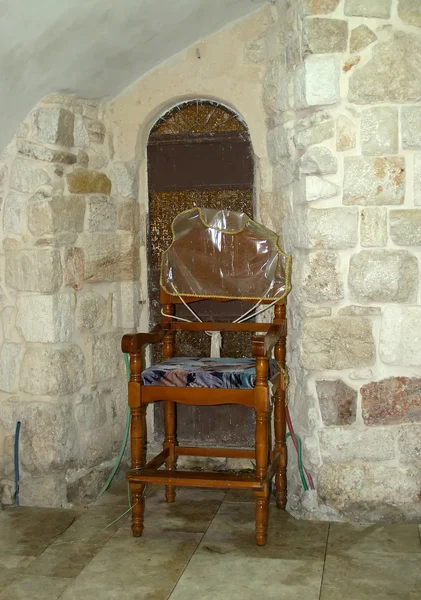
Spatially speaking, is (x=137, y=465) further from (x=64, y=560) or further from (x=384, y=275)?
(x=384, y=275)

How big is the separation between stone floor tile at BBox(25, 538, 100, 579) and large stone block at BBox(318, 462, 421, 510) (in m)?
0.97

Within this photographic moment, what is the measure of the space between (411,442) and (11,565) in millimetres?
1602

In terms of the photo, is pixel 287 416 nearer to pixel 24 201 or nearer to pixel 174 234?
pixel 174 234

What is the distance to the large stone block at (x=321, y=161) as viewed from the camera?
116 inches

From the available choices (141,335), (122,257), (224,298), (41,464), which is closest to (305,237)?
(224,298)

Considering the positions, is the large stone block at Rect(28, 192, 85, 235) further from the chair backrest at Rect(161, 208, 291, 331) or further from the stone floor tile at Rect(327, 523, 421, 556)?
the stone floor tile at Rect(327, 523, 421, 556)

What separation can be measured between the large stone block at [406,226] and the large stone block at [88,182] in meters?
1.35

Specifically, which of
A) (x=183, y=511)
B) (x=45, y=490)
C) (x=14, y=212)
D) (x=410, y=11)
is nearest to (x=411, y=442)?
(x=183, y=511)

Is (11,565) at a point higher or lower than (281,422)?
lower

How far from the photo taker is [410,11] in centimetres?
290

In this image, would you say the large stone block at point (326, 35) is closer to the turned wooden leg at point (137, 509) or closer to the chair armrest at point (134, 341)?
the chair armrest at point (134, 341)

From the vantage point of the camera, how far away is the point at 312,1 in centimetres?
292

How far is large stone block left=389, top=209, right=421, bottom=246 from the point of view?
9.65 ft

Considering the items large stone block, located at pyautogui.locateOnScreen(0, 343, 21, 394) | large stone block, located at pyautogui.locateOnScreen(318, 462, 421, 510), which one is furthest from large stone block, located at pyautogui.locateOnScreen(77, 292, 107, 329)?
large stone block, located at pyautogui.locateOnScreen(318, 462, 421, 510)
